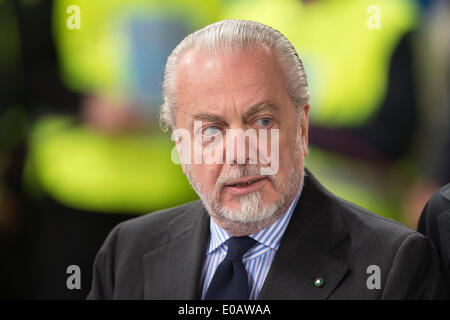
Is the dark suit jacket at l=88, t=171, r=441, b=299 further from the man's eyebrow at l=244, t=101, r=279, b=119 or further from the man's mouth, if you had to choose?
the man's eyebrow at l=244, t=101, r=279, b=119

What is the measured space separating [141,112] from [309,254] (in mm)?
775

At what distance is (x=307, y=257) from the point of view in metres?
1.56

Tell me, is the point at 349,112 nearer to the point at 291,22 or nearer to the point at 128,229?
the point at 291,22

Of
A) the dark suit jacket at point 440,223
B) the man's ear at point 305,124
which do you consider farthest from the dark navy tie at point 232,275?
the dark suit jacket at point 440,223

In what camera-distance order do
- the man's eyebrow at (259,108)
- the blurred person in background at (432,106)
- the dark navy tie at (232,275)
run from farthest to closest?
the blurred person in background at (432,106)
the dark navy tie at (232,275)
the man's eyebrow at (259,108)

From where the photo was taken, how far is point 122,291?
→ 5.66 ft

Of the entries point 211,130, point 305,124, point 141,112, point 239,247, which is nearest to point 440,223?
point 305,124

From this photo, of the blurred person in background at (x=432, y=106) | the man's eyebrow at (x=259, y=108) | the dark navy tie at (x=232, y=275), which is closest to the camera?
the man's eyebrow at (x=259, y=108)

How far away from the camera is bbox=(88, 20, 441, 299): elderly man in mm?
1470

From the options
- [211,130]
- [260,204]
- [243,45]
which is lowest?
[260,204]

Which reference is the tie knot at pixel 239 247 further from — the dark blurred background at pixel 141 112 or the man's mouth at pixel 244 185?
the dark blurred background at pixel 141 112

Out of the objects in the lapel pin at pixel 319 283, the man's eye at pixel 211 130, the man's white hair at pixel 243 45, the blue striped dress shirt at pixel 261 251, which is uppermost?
the man's white hair at pixel 243 45

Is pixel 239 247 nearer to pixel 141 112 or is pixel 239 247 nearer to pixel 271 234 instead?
pixel 271 234

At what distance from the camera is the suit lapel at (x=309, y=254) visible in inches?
60.2
